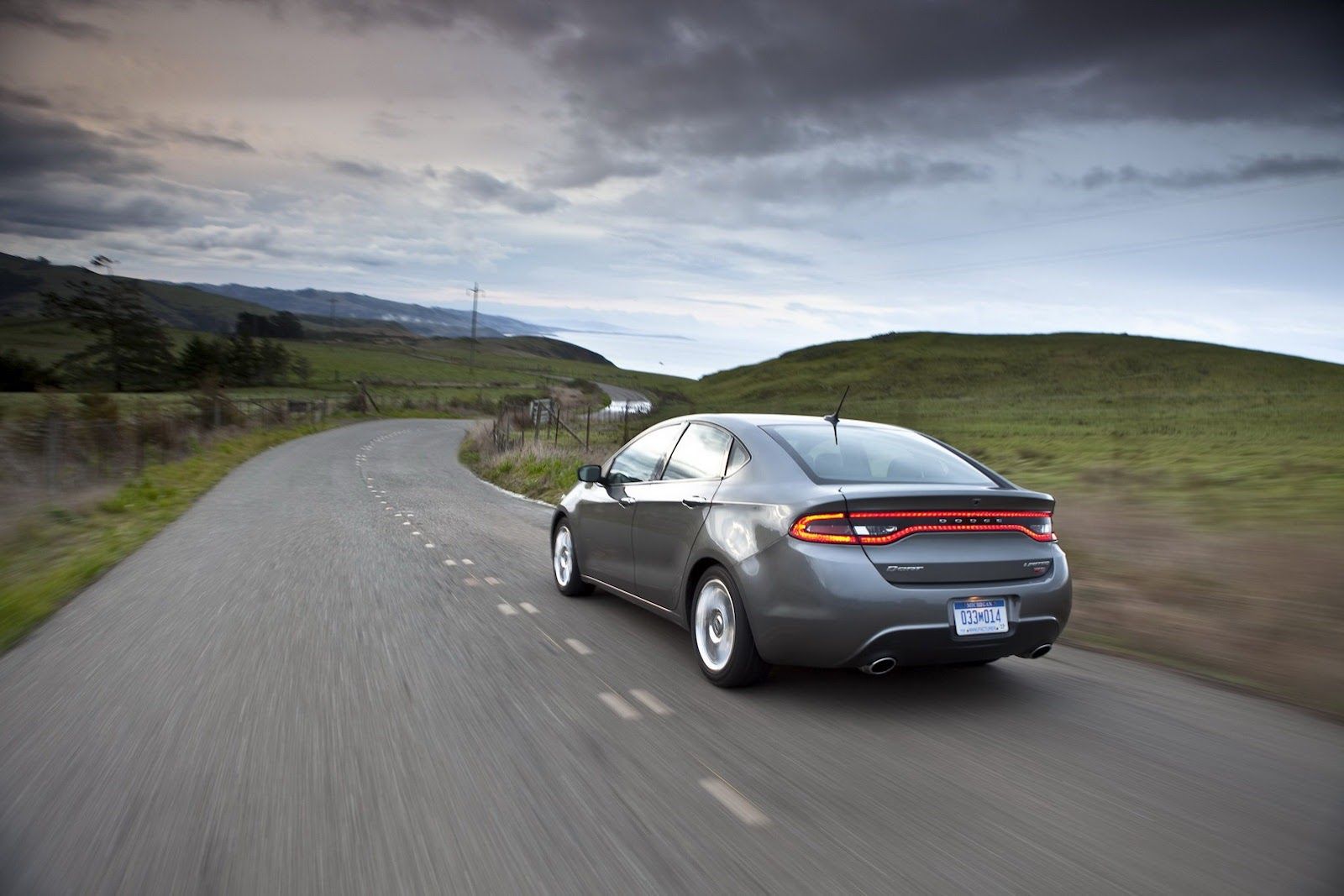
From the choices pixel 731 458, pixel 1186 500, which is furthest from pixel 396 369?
pixel 731 458

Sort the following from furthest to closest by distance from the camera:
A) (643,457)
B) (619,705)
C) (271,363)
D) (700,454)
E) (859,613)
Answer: (271,363) < (643,457) < (700,454) < (619,705) < (859,613)

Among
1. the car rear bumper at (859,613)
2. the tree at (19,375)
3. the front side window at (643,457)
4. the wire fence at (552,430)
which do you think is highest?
the front side window at (643,457)

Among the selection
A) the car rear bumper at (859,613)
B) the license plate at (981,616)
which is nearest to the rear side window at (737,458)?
the car rear bumper at (859,613)

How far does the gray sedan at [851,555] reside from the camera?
5043 mm

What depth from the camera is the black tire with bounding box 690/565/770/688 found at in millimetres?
5516

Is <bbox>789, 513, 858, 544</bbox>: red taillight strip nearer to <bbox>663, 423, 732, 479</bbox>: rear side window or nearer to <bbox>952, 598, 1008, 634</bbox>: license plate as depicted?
<bbox>952, 598, 1008, 634</bbox>: license plate

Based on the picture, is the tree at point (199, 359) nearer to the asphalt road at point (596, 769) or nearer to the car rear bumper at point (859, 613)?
the asphalt road at point (596, 769)

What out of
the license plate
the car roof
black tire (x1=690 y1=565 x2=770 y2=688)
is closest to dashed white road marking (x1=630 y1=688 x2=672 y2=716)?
black tire (x1=690 y1=565 x2=770 y2=688)

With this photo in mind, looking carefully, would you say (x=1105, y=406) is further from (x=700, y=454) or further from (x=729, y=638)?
(x=729, y=638)

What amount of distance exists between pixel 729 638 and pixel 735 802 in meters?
1.77

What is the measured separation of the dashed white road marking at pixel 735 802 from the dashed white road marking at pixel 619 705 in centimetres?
98

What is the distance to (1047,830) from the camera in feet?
12.2

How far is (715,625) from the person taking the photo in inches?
233

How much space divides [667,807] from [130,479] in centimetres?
2048
